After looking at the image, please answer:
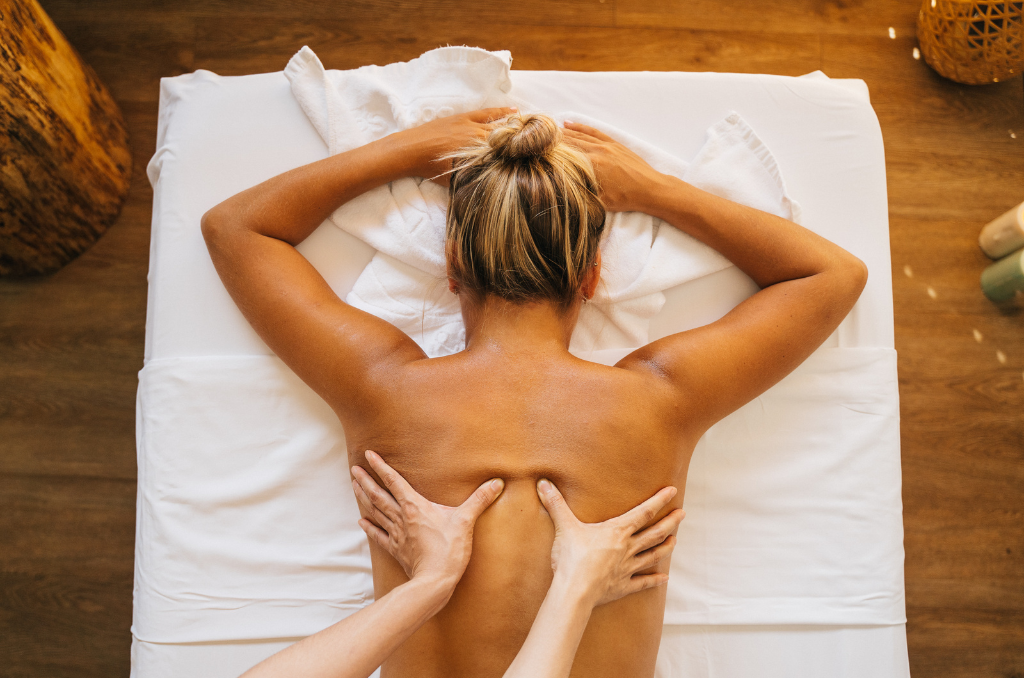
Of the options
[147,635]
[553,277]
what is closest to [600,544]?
[553,277]

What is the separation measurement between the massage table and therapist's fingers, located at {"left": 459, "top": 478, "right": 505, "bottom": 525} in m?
0.36

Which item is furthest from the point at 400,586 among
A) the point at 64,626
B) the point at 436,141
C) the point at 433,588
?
the point at 64,626

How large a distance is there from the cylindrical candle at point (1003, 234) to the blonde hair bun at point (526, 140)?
1.26 meters

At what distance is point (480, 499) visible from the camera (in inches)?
33.9

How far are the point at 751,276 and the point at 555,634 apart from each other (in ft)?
2.41

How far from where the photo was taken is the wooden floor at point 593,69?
4.93ft

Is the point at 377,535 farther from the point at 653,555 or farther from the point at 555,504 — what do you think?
the point at 653,555

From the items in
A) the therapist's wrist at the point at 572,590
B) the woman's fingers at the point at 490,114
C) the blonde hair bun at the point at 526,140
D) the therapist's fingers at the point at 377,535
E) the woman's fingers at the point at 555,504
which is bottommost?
the therapist's fingers at the point at 377,535

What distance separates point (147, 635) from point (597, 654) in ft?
2.64

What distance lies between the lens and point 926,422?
155 cm

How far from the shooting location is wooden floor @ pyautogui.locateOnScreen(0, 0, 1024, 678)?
1503 mm

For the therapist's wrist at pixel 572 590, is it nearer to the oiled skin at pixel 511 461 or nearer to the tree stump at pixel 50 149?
the oiled skin at pixel 511 461

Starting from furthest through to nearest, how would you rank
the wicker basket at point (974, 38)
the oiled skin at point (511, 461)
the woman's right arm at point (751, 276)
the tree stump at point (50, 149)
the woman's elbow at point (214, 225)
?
the wicker basket at point (974, 38)
the tree stump at point (50, 149)
the woman's elbow at point (214, 225)
the woman's right arm at point (751, 276)
the oiled skin at point (511, 461)

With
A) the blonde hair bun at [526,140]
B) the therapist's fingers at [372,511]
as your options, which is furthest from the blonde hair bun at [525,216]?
the therapist's fingers at [372,511]
